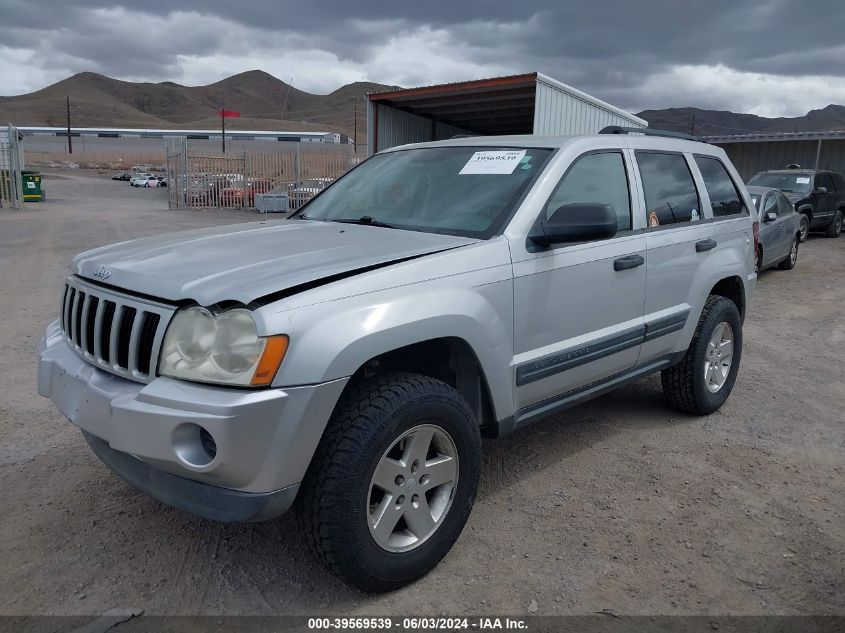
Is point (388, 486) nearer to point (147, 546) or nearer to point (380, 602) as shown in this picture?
point (380, 602)

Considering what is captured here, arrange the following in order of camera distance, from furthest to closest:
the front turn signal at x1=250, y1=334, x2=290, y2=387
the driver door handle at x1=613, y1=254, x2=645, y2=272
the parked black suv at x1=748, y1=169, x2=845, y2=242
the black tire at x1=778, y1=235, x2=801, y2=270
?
the parked black suv at x1=748, y1=169, x2=845, y2=242
the black tire at x1=778, y1=235, x2=801, y2=270
the driver door handle at x1=613, y1=254, x2=645, y2=272
the front turn signal at x1=250, y1=334, x2=290, y2=387

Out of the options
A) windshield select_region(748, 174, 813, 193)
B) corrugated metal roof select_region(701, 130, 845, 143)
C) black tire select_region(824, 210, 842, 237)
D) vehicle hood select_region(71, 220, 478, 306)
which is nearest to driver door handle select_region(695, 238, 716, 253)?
vehicle hood select_region(71, 220, 478, 306)

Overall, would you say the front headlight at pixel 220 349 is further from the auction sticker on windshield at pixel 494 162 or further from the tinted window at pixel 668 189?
the tinted window at pixel 668 189

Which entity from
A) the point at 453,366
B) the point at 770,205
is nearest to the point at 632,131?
the point at 453,366

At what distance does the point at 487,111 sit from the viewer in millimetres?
12945

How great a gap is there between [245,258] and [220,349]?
0.62 metres

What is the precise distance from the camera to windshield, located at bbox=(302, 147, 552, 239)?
3.40 meters

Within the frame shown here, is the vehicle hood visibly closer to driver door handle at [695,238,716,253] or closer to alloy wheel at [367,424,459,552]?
alloy wheel at [367,424,459,552]

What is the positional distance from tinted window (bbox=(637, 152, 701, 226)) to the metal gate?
23.2 m

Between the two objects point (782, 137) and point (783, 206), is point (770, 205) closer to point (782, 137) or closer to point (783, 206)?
point (783, 206)

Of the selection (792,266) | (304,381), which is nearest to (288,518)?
(304,381)

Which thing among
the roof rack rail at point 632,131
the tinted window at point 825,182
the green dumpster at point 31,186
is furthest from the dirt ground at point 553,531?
the green dumpster at point 31,186

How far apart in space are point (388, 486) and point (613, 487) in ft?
5.22

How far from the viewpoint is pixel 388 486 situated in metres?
2.69
